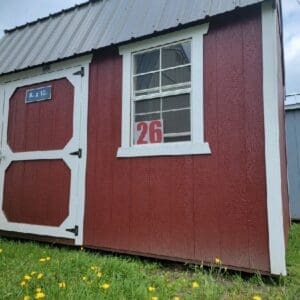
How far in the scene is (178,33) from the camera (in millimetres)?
4234

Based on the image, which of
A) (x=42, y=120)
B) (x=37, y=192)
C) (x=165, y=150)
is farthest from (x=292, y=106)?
(x=37, y=192)

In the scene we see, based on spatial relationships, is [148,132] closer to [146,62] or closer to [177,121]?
[177,121]

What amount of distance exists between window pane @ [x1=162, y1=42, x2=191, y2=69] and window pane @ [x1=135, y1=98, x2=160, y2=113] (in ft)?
1.52

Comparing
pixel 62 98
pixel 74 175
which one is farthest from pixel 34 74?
pixel 74 175

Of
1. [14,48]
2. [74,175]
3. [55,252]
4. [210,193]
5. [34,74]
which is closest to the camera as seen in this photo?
[210,193]

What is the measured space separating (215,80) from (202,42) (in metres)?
0.50

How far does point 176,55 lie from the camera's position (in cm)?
435

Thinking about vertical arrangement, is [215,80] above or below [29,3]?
below

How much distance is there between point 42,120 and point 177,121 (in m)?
2.32

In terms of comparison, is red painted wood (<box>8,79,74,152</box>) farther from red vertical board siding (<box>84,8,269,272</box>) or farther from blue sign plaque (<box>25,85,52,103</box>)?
red vertical board siding (<box>84,8,269,272</box>)

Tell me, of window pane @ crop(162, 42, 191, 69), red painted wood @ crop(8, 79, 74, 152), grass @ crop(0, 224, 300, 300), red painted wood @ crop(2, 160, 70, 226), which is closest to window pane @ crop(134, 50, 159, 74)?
window pane @ crop(162, 42, 191, 69)

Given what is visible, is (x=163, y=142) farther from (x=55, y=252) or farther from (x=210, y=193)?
(x=55, y=252)

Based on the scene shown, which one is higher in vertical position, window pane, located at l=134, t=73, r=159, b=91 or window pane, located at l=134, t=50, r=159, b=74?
window pane, located at l=134, t=50, r=159, b=74

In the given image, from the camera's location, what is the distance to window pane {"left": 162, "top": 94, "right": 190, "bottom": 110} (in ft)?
13.8
